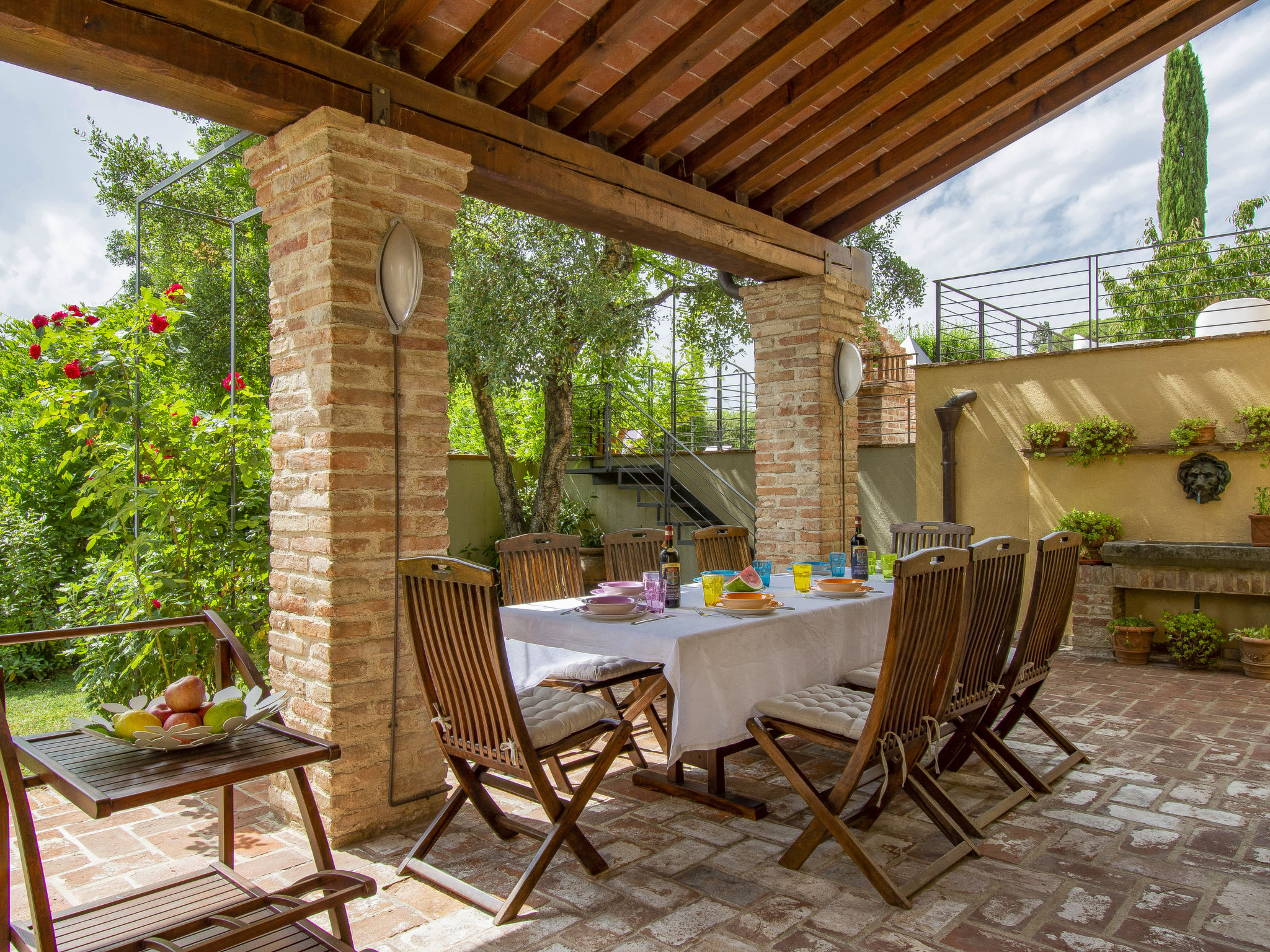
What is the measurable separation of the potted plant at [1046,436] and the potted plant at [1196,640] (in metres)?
1.55

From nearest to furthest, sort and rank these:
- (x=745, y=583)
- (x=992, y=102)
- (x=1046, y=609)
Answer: (x=745, y=583) → (x=1046, y=609) → (x=992, y=102)

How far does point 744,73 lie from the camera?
3740 millimetres

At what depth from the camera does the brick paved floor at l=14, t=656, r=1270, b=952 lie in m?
2.25

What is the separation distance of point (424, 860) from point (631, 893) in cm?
70

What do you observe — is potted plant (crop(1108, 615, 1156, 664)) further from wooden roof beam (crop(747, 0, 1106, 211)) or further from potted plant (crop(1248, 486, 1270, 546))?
wooden roof beam (crop(747, 0, 1106, 211))

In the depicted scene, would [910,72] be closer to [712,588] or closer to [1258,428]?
[712,588]

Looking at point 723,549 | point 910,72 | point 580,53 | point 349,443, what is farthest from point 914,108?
point 349,443

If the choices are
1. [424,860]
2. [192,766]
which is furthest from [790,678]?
[192,766]

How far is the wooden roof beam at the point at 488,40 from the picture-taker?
9.82ft

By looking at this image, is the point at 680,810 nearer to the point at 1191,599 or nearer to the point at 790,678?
the point at 790,678

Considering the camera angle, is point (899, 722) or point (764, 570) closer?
point (899, 722)

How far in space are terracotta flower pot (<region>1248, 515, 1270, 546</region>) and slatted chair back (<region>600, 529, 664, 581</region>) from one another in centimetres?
442

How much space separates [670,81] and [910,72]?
4.09 feet

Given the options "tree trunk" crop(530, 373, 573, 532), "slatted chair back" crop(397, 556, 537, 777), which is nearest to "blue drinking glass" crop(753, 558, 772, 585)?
"slatted chair back" crop(397, 556, 537, 777)
